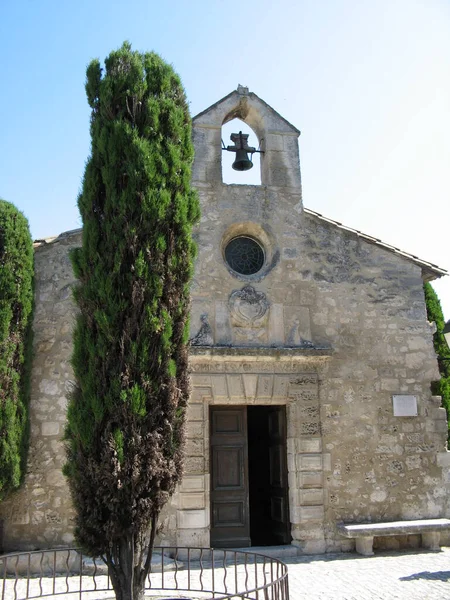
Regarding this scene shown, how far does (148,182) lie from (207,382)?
3.44 m

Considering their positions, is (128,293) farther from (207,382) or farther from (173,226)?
(207,382)

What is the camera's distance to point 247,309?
306 inches

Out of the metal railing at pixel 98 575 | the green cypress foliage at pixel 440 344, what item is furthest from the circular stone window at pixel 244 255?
the metal railing at pixel 98 575

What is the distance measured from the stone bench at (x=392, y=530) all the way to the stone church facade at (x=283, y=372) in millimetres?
186

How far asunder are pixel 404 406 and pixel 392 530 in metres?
1.62

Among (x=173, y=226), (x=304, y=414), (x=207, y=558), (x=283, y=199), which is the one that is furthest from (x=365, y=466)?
(x=173, y=226)

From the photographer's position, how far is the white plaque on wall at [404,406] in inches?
314

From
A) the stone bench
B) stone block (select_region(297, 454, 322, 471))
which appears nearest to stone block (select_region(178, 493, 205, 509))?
stone block (select_region(297, 454, 322, 471))

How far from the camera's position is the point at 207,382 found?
7.58 metres

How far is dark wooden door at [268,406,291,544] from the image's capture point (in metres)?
7.85

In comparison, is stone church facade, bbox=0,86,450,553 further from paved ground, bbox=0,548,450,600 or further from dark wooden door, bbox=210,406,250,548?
paved ground, bbox=0,548,450,600

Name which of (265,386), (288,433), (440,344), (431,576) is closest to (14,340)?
(265,386)

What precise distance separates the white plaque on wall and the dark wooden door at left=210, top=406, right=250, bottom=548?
206 cm

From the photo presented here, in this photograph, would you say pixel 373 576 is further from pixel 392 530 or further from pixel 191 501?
pixel 191 501
